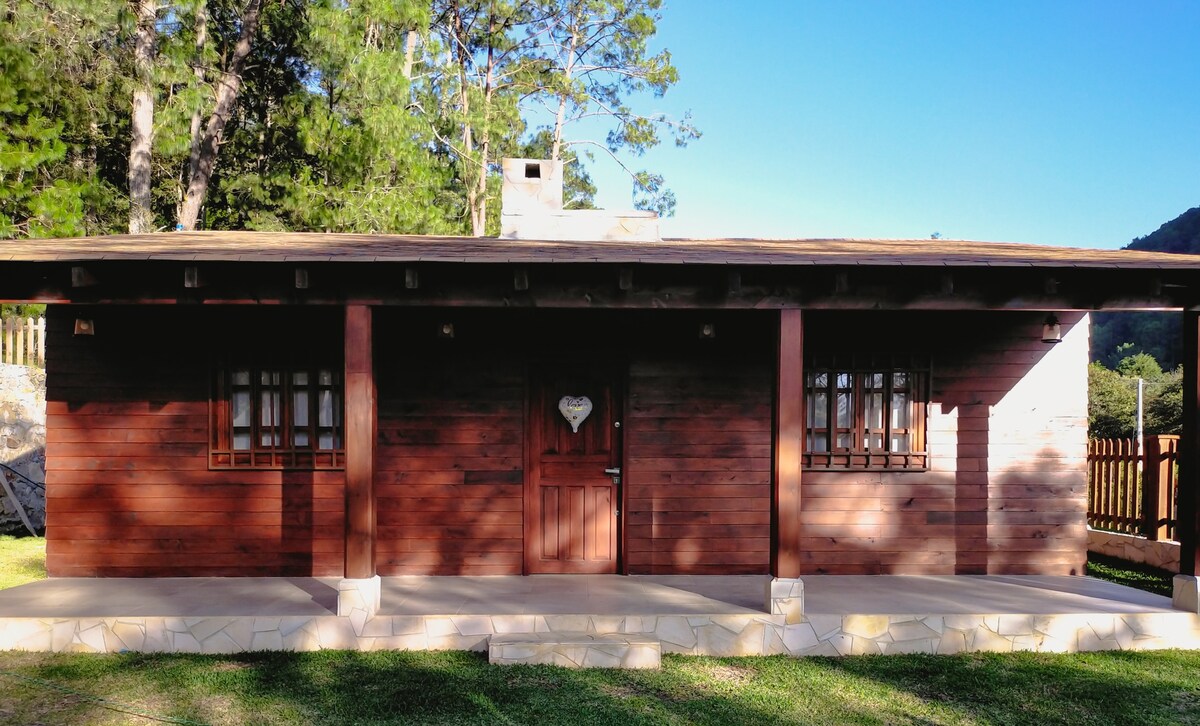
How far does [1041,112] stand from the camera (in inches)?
1790

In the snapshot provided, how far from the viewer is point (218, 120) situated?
1566 cm

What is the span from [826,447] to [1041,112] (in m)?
47.3

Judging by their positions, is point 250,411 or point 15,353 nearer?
point 250,411

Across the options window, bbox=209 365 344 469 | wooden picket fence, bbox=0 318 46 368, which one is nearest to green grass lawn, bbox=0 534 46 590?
window, bbox=209 365 344 469

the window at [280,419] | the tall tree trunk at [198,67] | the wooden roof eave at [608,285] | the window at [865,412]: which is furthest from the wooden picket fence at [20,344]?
the window at [865,412]

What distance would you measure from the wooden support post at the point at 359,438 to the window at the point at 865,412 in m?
3.82

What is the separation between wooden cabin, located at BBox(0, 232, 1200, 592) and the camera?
6.92 meters

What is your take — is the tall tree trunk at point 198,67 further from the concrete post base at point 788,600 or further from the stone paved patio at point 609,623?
the concrete post base at point 788,600

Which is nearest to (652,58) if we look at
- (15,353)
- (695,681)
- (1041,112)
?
(15,353)

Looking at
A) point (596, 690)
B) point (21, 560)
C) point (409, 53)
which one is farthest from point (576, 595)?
point (409, 53)

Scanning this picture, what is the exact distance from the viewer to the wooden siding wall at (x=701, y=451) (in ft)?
23.2

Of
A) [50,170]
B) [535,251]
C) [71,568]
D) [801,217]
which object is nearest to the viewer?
[535,251]

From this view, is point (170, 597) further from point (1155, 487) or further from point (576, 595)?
point (1155, 487)

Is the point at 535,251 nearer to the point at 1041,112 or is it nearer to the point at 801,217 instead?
the point at 801,217
